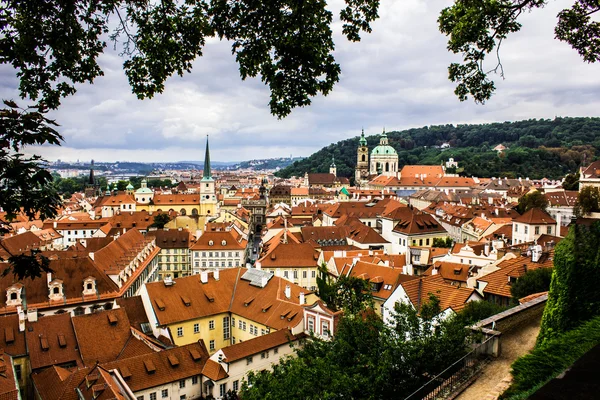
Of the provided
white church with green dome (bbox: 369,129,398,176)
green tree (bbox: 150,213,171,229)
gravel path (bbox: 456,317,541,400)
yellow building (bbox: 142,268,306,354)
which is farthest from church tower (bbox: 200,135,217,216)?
white church with green dome (bbox: 369,129,398,176)

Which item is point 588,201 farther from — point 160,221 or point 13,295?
point 160,221

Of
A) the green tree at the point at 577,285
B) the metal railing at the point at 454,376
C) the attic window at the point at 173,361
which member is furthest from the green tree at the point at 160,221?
the green tree at the point at 577,285

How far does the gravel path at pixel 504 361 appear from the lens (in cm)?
1128

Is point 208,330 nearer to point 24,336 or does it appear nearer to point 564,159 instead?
point 24,336

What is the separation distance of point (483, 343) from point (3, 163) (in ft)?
41.6

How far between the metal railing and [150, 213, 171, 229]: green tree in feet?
217

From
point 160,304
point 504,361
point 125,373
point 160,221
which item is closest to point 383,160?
point 160,221

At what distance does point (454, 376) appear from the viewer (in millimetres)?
11820

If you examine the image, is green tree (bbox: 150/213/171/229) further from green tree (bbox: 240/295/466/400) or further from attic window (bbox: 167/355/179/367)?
green tree (bbox: 240/295/466/400)

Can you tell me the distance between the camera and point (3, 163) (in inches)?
215

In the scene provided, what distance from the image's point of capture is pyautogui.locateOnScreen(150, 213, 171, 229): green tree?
74000 mm

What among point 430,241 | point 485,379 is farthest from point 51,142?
point 430,241

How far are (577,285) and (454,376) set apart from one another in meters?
4.34

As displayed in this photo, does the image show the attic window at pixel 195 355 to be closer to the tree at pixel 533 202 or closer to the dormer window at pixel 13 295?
the dormer window at pixel 13 295
